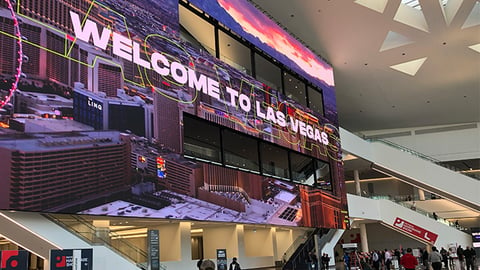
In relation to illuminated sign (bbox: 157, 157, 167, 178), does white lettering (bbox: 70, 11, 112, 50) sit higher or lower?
higher

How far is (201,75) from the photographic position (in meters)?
16.0

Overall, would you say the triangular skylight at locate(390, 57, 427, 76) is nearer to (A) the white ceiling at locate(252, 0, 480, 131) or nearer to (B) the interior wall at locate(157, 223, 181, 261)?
(A) the white ceiling at locate(252, 0, 480, 131)

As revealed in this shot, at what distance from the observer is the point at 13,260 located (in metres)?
5.80

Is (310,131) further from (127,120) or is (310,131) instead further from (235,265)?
(127,120)

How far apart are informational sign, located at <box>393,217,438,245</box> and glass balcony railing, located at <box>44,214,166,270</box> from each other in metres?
20.9

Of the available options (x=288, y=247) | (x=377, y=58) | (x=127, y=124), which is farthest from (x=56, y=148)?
(x=377, y=58)

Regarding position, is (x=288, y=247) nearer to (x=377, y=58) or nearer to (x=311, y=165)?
(x=311, y=165)

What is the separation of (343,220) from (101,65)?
54.1 ft

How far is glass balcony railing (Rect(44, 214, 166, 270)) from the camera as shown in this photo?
1086 centimetres

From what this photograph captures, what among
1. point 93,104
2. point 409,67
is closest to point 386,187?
point 409,67

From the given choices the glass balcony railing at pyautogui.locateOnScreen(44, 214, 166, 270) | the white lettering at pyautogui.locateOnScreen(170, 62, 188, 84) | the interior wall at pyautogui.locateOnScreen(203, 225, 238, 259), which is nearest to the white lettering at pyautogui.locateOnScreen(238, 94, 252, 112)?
the white lettering at pyautogui.locateOnScreen(170, 62, 188, 84)

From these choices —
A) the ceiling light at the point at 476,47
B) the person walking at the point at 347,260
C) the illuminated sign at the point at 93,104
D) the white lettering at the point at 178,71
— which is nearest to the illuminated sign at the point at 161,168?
the illuminated sign at the point at 93,104

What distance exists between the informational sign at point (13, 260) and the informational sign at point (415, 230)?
2672cm

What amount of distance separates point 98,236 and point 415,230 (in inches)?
911
